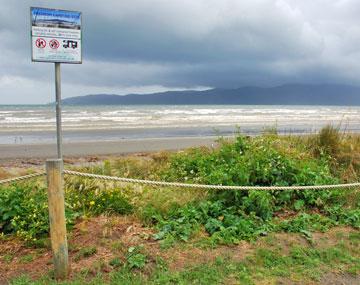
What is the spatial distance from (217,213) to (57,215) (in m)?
2.19

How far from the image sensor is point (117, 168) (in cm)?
752

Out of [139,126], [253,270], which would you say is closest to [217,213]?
[253,270]

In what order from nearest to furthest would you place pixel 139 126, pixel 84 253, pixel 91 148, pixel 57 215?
1. pixel 57 215
2. pixel 84 253
3. pixel 91 148
4. pixel 139 126

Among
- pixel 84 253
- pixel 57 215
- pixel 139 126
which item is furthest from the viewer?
pixel 139 126

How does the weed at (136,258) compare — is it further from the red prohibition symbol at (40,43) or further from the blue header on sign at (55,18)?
the blue header on sign at (55,18)

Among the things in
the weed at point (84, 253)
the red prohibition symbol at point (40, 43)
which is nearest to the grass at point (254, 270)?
the weed at point (84, 253)

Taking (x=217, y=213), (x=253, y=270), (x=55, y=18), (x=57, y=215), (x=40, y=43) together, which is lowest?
(x=253, y=270)

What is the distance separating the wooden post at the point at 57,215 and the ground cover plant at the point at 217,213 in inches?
13.0

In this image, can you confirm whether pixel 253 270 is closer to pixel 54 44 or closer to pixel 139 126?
pixel 54 44

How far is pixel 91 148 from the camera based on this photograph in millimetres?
14758

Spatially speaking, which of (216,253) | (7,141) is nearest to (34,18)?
(216,253)

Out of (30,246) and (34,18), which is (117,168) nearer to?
(30,246)

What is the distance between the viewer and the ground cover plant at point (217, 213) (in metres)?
4.09

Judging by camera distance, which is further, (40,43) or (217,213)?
(217,213)
